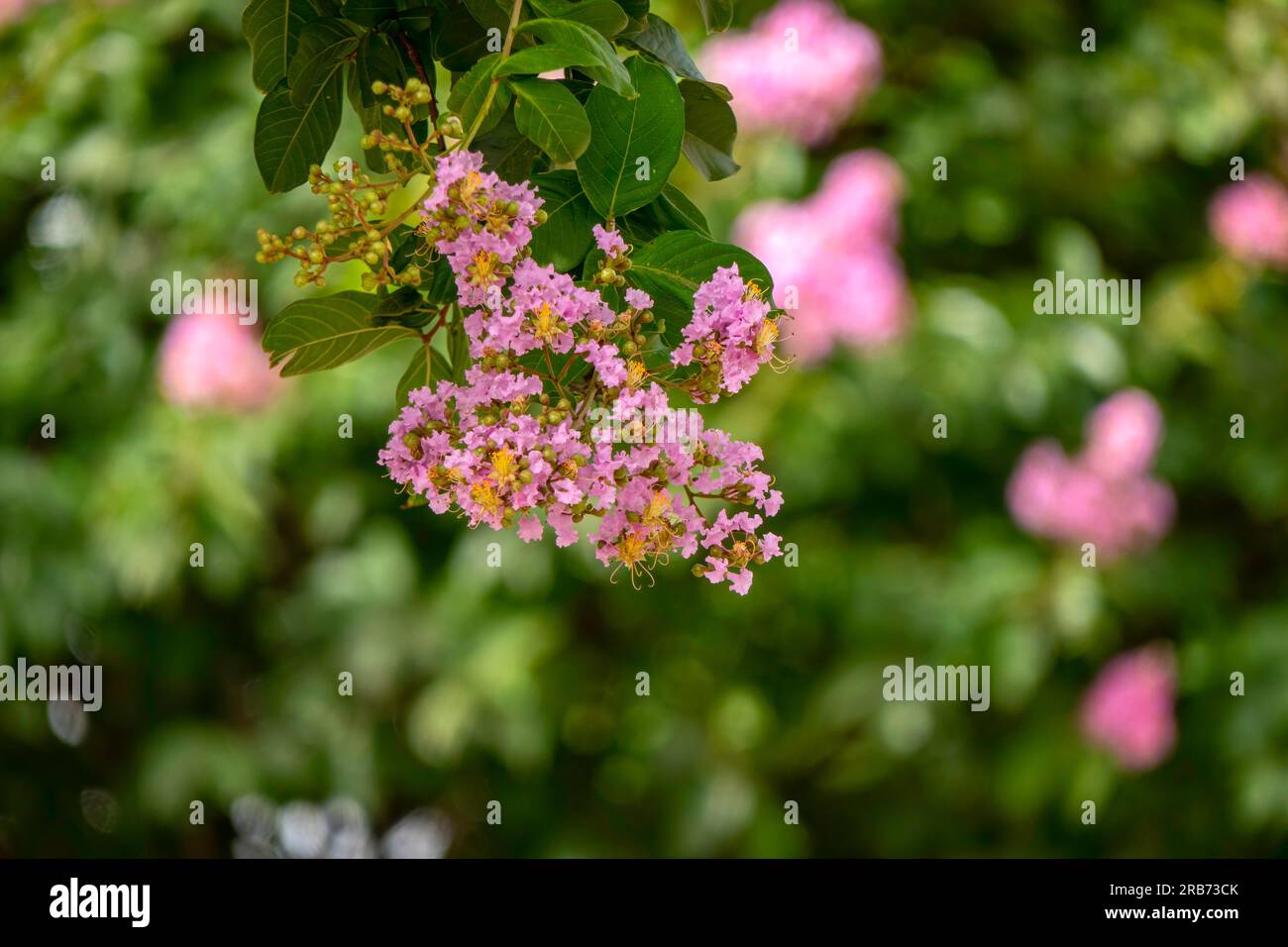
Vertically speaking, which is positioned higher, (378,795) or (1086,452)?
(1086,452)

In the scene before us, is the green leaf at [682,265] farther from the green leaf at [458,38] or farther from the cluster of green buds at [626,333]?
the green leaf at [458,38]

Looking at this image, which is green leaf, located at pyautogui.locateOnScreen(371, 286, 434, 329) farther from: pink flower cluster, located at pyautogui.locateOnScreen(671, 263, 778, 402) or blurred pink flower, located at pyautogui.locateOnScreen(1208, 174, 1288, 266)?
blurred pink flower, located at pyautogui.locateOnScreen(1208, 174, 1288, 266)

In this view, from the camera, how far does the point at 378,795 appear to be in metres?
2.17

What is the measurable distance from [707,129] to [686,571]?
1509 millimetres

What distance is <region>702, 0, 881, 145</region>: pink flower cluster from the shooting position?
88.0 inches

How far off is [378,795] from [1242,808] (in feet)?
4.21

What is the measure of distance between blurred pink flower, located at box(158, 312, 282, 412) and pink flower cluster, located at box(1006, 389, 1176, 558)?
116 cm

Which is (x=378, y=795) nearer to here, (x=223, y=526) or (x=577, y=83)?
(x=223, y=526)

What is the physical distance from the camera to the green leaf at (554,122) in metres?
0.59

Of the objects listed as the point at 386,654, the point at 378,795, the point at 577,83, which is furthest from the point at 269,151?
the point at 378,795

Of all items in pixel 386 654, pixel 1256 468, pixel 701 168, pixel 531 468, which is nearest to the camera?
pixel 531 468

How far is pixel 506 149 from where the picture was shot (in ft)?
2.16

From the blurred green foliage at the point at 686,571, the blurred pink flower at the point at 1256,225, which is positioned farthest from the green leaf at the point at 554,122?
Answer: the blurred pink flower at the point at 1256,225

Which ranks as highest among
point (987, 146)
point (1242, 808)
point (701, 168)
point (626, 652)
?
point (987, 146)
